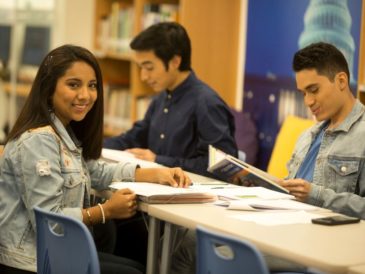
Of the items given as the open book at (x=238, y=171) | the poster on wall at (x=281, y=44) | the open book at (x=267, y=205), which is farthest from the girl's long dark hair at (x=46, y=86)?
the poster on wall at (x=281, y=44)

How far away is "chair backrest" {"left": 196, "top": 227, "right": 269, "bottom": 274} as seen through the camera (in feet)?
6.13

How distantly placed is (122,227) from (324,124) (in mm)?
1035

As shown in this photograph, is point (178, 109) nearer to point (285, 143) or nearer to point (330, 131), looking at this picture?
point (285, 143)

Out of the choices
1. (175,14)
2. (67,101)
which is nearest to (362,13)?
(175,14)

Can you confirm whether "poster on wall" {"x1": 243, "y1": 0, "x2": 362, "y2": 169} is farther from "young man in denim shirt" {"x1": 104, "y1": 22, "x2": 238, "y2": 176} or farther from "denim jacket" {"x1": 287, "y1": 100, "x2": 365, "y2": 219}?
"denim jacket" {"x1": 287, "y1": 100, "x2": 365, "y2": 219}

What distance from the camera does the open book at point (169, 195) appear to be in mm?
2562

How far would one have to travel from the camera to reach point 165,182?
2.84m

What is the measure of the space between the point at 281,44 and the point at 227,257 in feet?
9.65

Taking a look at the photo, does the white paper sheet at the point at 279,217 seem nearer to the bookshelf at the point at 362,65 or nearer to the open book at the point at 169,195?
the open book at the point at 169,195

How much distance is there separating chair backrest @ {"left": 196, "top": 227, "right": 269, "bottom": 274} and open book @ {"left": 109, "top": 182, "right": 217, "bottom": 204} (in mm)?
492

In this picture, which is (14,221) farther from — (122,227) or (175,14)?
(175,14)

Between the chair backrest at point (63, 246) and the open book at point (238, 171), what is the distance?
0.66 metres

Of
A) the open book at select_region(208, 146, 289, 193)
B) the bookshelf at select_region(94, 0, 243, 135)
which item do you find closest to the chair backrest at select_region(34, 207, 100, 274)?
the open book at select_region(208, 146, 289, 193)

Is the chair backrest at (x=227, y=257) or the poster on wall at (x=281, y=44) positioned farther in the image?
the poster on wall at (x=281, y=44)
